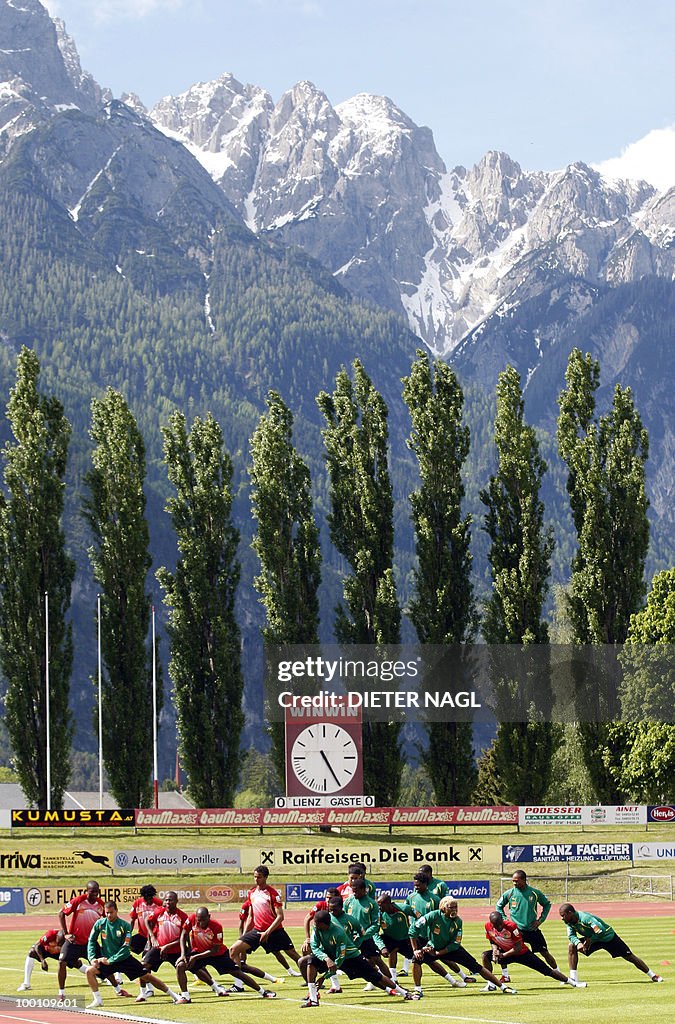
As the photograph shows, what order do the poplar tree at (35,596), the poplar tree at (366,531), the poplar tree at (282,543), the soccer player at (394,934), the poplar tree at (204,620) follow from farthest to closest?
the poplar tree at (282,543)
the poplar tree at (204,620)
the poplar tree at (35,596)
the poplar tree at (366,531)
the soccer player at (394,934)

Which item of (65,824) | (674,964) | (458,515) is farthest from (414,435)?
(674,964)

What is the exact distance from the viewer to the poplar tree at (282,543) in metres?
66.2

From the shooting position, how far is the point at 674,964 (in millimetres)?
31016

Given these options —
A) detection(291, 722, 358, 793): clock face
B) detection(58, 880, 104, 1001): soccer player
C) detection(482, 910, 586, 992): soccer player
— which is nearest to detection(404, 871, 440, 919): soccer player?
detection(482, 910, 586, 992): soccer player

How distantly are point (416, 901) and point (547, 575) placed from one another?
42023 millimetres

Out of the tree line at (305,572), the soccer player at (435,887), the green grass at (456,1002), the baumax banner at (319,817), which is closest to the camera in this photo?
the green grass at (456,1002)

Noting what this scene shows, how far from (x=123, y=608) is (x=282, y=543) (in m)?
7.55

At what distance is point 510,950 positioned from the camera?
90.1 ft

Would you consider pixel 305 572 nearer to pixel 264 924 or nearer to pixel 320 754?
pixel 320 754

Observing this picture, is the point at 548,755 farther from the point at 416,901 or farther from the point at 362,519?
the point at 416,901

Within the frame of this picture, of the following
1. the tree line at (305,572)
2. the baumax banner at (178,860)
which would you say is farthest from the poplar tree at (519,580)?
the baumax banner at (178,860)

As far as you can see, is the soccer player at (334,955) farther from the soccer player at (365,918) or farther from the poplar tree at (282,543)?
the poplar tree at (282,543)

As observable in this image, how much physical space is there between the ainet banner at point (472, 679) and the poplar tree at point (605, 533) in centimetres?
58

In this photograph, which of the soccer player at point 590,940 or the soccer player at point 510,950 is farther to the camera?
the soccer player at point 510,950
